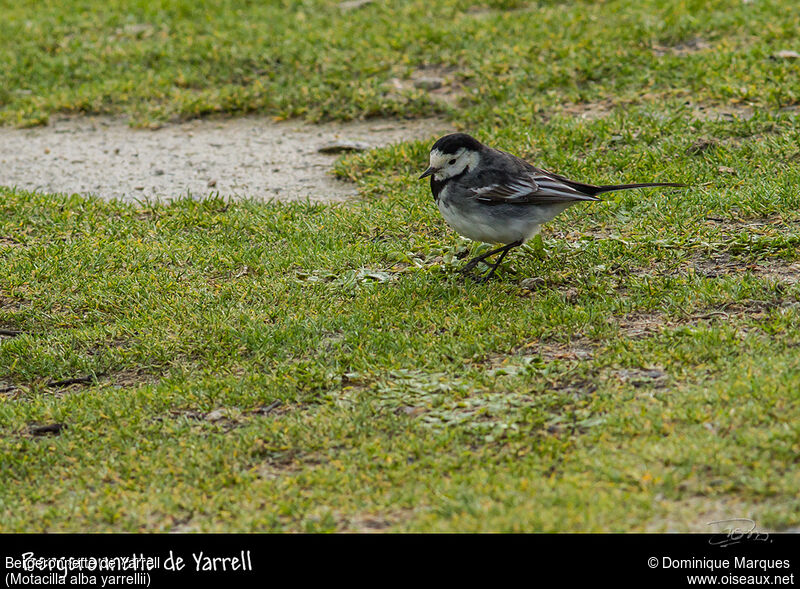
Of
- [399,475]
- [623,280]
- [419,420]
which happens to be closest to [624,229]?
[623,280]

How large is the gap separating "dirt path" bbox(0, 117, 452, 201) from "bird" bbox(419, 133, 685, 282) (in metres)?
2.04

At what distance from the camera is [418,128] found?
9664 mm

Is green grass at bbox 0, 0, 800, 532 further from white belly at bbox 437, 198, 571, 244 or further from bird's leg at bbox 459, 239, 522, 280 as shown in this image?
white belly at bbox 437, 198, 571, 244

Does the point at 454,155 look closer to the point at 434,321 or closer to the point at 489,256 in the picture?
the point at 489,256

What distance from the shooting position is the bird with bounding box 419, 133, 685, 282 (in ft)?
21.2

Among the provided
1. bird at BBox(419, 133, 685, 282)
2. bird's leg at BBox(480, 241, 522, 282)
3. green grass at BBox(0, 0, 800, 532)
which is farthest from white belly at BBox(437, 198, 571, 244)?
green grass at BBox(0, 0, 800, 532)

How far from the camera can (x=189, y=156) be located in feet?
31.2

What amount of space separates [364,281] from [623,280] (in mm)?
1757

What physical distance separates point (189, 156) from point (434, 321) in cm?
436

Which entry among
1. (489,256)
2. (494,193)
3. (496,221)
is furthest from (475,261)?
(494,193)

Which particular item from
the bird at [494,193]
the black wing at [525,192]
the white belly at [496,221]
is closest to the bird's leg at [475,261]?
the bird at [494,193]

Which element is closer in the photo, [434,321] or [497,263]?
[434,321]

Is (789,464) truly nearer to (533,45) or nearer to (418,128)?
(418,128)

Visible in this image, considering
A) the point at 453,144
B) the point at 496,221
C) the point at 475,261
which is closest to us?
the point at 496,221
